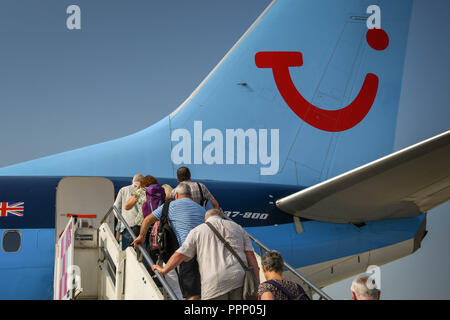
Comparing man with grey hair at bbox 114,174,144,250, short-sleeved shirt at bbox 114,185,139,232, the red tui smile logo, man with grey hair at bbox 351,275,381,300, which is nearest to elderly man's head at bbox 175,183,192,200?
man with grey hair at bbox 114,174,144,250

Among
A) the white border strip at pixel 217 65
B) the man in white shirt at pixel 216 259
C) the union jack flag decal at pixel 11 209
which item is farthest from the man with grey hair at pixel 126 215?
the white border strip at pixel 217 65

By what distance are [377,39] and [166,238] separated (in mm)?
7696

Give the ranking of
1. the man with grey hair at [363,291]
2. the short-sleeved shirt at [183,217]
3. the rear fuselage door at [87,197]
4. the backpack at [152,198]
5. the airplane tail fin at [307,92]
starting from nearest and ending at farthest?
the man with grey hair at [363,291] < the short-sleeved shirt at [183,217] < the backpack at [152,198] < the rear fuselage door at [87,197] < the airplane tail fin at [307,92]

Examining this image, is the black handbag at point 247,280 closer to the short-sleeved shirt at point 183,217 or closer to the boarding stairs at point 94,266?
→ the short-sleeved shirt at point 183,217

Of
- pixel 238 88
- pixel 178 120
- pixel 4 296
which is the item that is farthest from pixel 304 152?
pixel 4 296

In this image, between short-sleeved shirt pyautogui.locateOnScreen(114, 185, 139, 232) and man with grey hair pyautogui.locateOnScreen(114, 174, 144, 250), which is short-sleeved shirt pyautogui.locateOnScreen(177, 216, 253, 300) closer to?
man with grey hair pyautogui.locateOnScreen(114, 174, 144, 250)

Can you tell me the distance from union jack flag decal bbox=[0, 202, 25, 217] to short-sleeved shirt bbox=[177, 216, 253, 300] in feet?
14.8

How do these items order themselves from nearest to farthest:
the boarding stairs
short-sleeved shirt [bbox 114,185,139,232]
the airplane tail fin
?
1. the boarding stairs
2. short-sleeved shirt [bbox 114,185,139,232]
3. the airplane tail fin

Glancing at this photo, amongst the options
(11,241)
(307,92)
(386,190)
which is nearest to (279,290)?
(386,190)

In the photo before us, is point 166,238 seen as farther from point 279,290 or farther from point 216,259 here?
point 279,290

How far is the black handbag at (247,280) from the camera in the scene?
14.6 feet

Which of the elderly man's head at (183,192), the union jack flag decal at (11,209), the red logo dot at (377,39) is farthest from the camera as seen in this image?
the red logo dot at (377,39)

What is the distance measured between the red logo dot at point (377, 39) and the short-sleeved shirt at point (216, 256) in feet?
25.0

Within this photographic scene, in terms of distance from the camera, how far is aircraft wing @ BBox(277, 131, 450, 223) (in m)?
6.73
